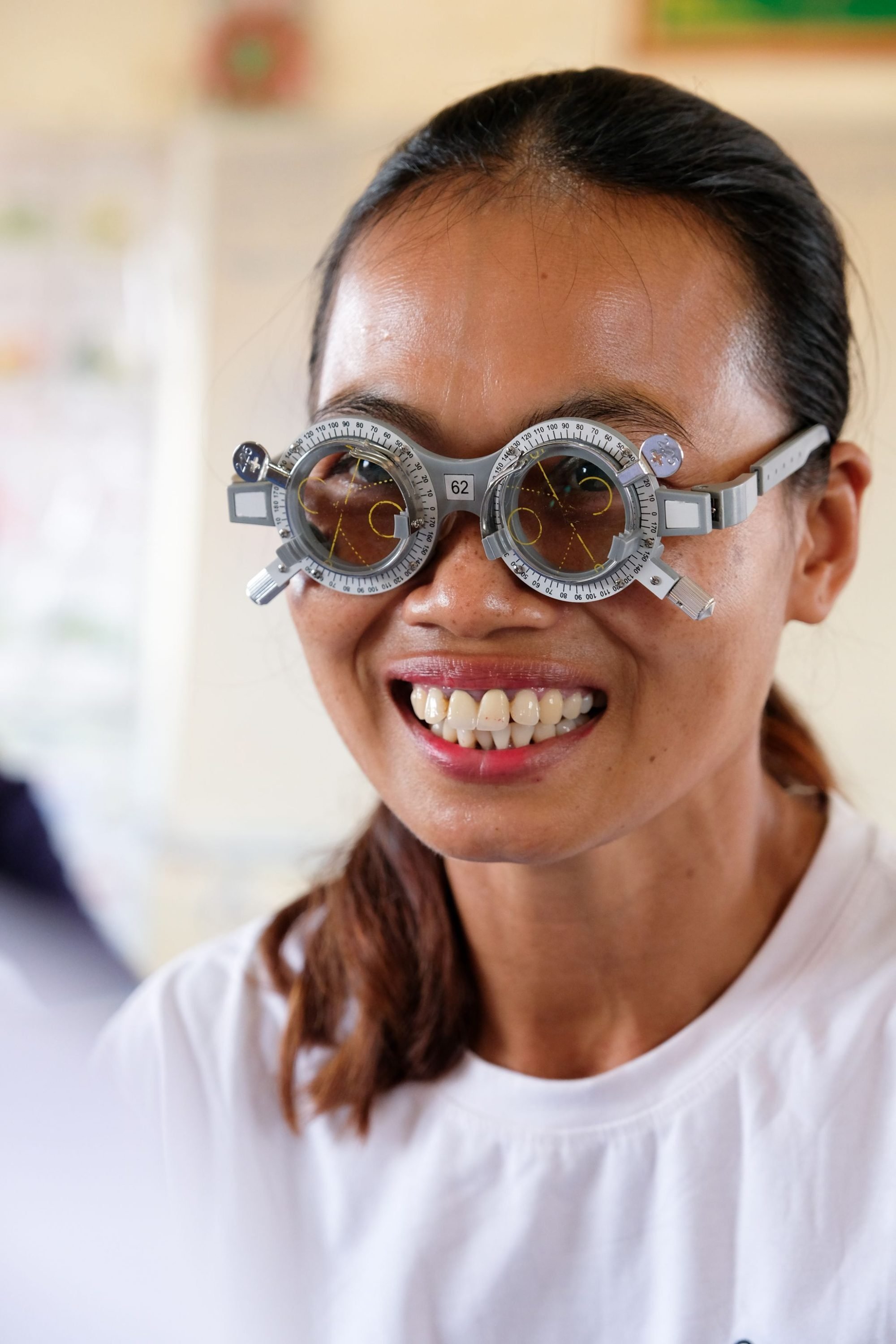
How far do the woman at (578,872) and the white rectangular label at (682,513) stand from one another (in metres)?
0.03

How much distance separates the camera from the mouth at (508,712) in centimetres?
105

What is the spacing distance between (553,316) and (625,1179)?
0.74 metres

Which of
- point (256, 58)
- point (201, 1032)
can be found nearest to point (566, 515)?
point (201, 1032)

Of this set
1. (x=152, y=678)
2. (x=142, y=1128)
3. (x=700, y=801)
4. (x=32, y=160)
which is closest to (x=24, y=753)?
(x=152, y=678)

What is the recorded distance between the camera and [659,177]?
108 centimetres

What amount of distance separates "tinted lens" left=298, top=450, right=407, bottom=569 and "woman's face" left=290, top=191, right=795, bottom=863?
0.04 meters

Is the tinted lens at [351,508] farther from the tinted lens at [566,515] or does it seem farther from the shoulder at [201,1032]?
the shoulder at [201,1032]

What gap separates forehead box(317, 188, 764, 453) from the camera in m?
1.02

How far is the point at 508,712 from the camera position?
3.45 ft

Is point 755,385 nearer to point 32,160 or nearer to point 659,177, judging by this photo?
point 659,177

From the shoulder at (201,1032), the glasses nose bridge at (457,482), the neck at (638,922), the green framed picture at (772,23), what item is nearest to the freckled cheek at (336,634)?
the glasses nose bridge at (457,482)

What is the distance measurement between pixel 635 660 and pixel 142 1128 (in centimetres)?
70

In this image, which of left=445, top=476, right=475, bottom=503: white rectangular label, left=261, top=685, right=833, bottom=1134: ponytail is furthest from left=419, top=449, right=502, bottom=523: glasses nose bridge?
left=261, top=685, right=833, bottom=1134: ponytail

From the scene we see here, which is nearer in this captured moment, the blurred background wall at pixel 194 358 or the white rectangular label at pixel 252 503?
the white rectangular label at pixel 252 503
